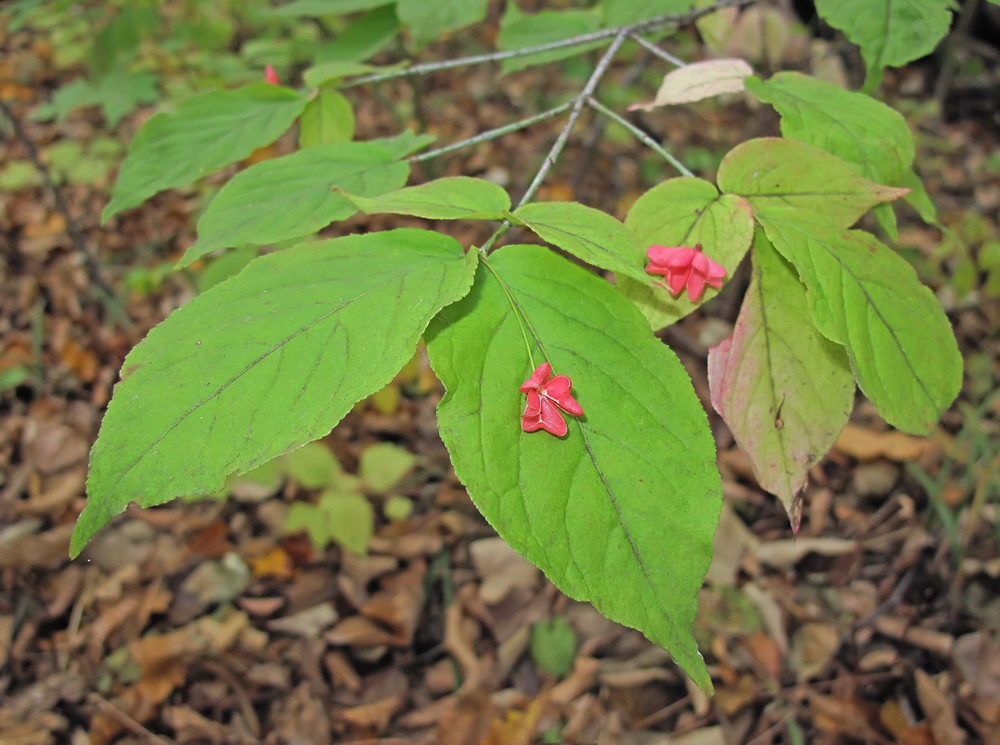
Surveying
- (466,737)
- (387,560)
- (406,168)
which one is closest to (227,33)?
(387,560)

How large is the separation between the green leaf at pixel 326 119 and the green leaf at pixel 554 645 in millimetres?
1877

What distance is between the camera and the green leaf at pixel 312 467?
9.46ft

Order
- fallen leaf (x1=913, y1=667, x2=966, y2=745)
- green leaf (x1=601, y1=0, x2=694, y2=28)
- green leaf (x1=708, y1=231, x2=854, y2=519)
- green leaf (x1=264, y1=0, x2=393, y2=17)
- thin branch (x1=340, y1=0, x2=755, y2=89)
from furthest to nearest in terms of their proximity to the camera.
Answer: fallen leaf (x1=913, y1=667, x2=966, y2=745) < green leaf (x1=264, y1=0, x2=393, y2=17) < green leaf (x1=601, y1=0, x2=694, y2=28) < thin branch (x1=340, y1=0, x2=755, y2=89) < green leaf (x1=708, y1=231, x2=854, y2=519)

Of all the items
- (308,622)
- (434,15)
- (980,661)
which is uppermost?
(434,15)

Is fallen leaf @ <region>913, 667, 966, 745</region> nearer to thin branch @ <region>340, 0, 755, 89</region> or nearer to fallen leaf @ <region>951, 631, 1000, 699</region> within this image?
fallen leaf @ <region>951, 631, 1000, 699</region>

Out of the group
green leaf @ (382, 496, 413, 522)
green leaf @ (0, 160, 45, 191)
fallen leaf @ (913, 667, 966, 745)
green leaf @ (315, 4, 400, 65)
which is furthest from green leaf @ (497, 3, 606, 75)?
green leaf @ (0, 160, 45, 191)

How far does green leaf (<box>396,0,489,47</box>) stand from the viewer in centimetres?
190

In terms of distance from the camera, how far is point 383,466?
296cm

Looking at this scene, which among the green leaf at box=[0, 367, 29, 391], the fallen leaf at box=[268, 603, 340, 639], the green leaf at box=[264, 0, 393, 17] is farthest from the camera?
the green leaf at box=[0, 367, 29, 391]

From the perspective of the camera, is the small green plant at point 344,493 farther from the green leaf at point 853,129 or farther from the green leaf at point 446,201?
the green leaf at point 853,129

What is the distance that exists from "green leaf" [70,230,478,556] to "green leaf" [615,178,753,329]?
0.31m

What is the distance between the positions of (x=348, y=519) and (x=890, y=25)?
7.71 feet

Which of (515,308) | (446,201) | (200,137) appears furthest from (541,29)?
(515,308)

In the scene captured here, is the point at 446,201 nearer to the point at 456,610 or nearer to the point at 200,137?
the point at 200,137
